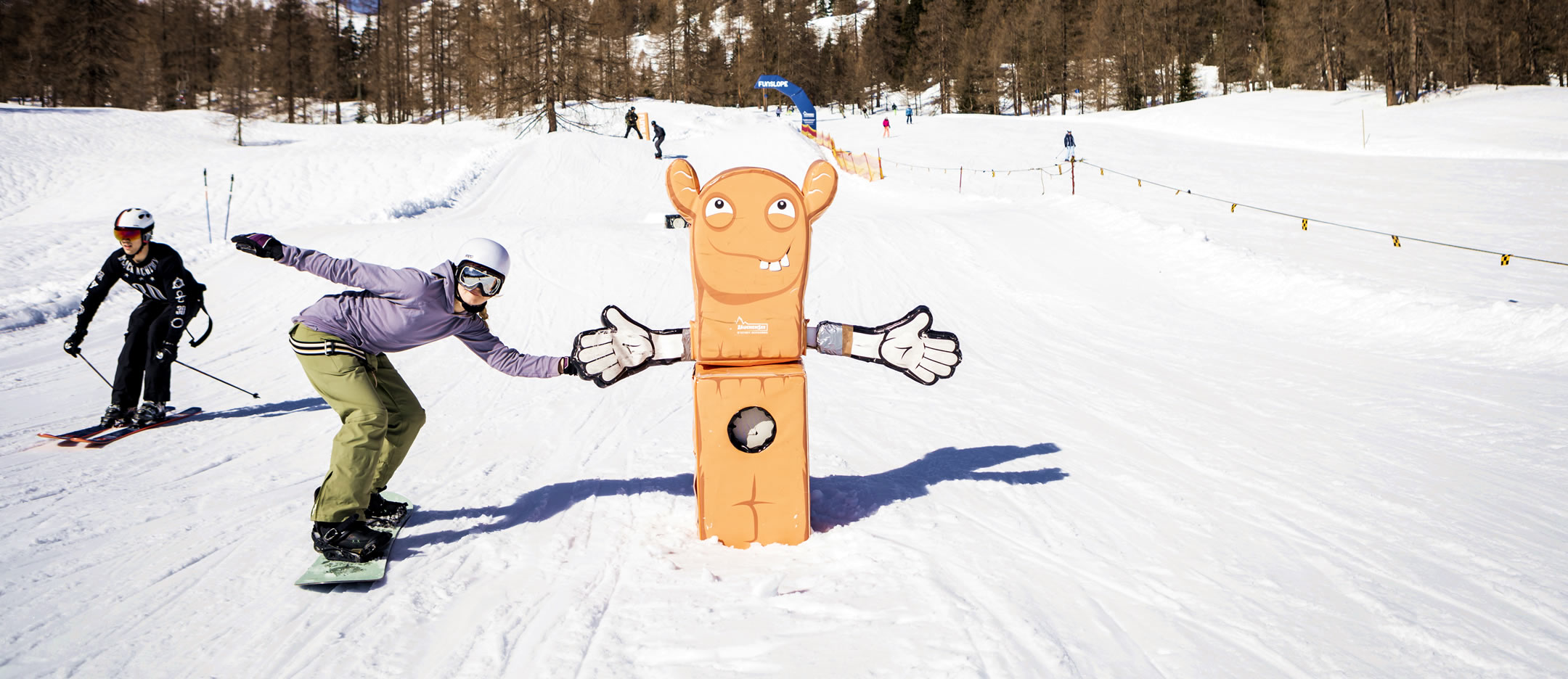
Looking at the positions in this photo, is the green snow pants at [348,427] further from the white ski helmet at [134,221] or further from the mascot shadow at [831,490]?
the white ski helmet at [134,221]

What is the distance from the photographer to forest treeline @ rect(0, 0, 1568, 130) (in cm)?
4512

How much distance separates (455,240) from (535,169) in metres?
12.1

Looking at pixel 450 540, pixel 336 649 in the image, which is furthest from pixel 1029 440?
pixel 336 649

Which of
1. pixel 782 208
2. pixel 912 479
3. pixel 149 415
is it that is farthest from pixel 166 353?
pixel 912 479

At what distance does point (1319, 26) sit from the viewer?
184 feet

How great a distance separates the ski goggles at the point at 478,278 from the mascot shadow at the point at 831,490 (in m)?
1.39

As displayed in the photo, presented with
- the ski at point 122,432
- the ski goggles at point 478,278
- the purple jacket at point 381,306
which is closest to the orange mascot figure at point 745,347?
the ski goggles at point 478,278

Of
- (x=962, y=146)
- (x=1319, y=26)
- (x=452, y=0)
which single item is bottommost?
(x=962, y=146)

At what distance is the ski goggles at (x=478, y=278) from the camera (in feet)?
13.6

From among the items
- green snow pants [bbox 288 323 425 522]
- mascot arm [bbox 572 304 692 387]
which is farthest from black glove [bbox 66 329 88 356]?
mascot arm [bbox 572 304 692 387]

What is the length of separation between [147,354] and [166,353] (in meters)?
0.13

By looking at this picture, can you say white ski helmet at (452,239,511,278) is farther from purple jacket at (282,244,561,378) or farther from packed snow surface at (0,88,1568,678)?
packed snow surface at (0,88,1568,678)

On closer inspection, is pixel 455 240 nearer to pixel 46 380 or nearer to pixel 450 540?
pixel 46 380

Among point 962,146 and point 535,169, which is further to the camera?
point 962,146
